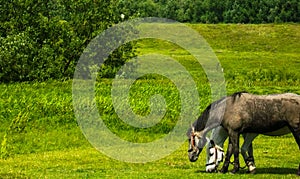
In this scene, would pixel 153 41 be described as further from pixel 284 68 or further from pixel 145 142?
pixel 145 142

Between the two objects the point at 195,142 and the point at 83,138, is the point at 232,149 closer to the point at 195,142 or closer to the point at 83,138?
the point at 195,142

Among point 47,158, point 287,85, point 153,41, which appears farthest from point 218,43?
point 47,158

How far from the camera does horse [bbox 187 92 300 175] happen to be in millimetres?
16719

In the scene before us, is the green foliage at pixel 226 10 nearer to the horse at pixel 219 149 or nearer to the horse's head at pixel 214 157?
the horse at pixel 219 149

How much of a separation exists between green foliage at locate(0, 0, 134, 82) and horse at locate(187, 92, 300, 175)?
80.7ft

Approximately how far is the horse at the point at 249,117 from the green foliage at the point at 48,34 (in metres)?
24.6

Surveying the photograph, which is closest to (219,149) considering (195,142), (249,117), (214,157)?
(214,157)

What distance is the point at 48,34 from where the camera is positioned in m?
43.8

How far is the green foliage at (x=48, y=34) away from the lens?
4031cm

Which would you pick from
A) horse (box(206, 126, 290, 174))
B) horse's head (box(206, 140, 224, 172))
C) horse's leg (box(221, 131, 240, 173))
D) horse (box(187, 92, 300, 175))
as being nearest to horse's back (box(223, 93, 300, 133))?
horse (box(187, 92, 300, 175))

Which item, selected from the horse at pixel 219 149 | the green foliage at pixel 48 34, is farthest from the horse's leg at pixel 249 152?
→ the green foliage at pixel 48 34

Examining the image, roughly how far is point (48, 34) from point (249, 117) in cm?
2913

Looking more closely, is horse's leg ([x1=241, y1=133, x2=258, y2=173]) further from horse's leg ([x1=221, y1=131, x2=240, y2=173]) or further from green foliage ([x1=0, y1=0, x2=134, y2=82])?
green foliage ([x1=0, y1=0, x2=134, y2=82])

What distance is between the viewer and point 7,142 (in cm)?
2534
